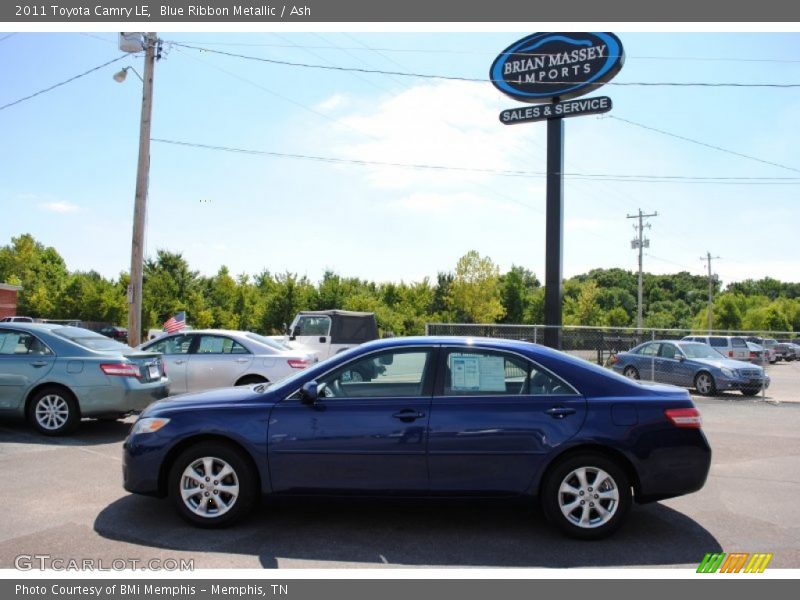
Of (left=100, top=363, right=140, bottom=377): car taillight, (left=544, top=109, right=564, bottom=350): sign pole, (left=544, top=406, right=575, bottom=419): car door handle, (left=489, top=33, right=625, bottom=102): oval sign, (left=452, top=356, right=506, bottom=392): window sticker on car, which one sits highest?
(left=489, top=33, right=625, bottom=102): oval sign

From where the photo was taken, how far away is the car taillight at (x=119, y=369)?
27.5ft

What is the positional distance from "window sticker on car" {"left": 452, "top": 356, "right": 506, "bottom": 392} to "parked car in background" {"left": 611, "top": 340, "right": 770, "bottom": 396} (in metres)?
12.6

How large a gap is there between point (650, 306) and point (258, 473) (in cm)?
9965

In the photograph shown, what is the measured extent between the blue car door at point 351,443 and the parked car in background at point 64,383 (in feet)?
15.0

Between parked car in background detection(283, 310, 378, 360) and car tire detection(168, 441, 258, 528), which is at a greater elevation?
parked car in background detection(283, 310, 378, 360)

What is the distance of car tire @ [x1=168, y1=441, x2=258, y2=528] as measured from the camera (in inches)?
187

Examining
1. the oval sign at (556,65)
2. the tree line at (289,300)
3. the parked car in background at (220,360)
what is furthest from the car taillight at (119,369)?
the tree line at (289,300)

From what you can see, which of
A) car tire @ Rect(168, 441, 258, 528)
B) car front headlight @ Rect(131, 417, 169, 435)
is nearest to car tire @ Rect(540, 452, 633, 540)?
car tire @ Rect(168, 441, 258, 528)

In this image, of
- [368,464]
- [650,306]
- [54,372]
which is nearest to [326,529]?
A: [368,464]

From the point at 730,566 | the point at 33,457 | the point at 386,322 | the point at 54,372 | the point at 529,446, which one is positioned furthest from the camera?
the point at 386,322

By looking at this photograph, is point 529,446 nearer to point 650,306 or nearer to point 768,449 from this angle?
point 768,449

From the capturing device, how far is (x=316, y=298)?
44.4 meters

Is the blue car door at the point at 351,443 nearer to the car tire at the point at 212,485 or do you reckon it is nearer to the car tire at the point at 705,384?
the car tire at the point at 212,485

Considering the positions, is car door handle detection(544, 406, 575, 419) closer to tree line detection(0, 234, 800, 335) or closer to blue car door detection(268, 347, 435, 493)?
blue car door detection(268, 347, 435, 493)
